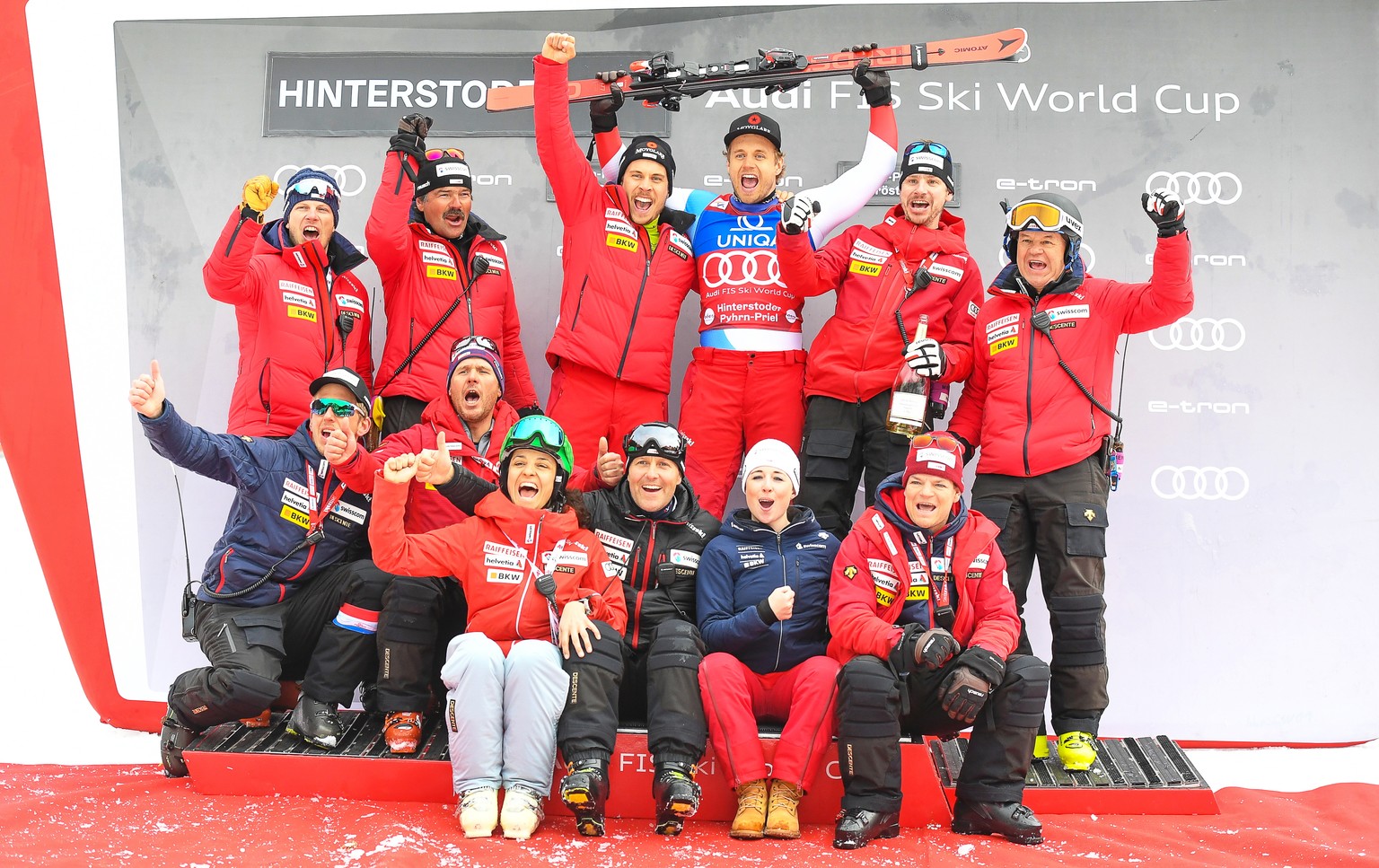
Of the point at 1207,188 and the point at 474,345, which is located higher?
the point at 1207,188

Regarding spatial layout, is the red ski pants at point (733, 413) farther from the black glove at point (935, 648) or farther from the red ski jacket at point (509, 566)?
the black glove at point (935, 648)

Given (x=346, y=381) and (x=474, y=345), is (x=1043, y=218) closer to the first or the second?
(x=474, y=345)

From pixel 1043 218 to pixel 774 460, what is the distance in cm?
127

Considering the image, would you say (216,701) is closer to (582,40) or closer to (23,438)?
(23,438)

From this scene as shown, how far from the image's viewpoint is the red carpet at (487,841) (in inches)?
116

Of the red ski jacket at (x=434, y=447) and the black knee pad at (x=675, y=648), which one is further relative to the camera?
the red ski jacket at (x=434, y=447)

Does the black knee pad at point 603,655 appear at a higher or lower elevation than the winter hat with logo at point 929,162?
lower

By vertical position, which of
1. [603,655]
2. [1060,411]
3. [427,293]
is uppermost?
[427,293]

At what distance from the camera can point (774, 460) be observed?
149 inches

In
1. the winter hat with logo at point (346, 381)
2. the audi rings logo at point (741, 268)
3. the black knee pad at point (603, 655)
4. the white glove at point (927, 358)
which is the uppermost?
the audi rings logo at point (741, 268)

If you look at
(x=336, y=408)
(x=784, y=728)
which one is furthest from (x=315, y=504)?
(x=784, y=728)

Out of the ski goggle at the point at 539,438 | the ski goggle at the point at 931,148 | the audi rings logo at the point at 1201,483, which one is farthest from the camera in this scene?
the audi rings logo at the point at 1201,483

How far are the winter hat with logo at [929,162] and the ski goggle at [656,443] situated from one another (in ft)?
4.53

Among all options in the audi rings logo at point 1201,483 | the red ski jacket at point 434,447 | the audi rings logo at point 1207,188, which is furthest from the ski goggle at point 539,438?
the audi rings logo at point 1207,188
